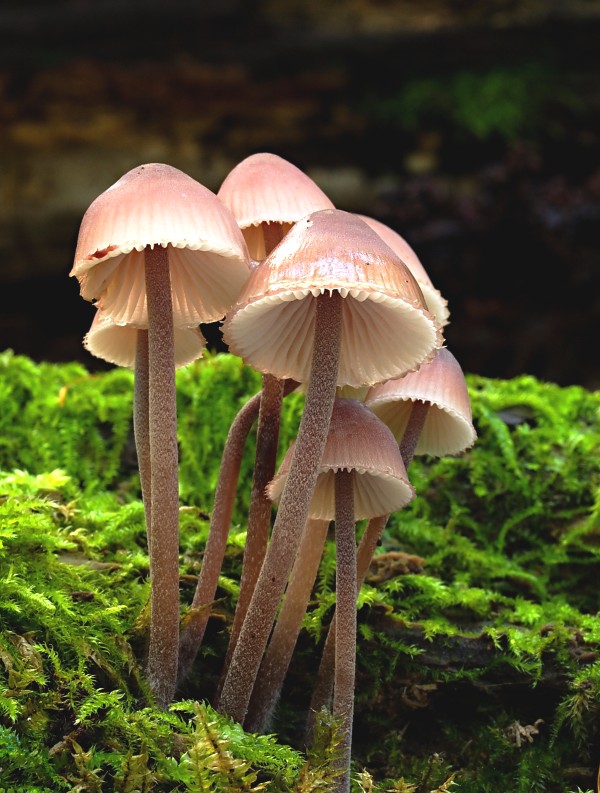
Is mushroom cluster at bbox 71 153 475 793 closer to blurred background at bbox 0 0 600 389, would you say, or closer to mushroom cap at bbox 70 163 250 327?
mushroom cap at bbox 70 163 250 327

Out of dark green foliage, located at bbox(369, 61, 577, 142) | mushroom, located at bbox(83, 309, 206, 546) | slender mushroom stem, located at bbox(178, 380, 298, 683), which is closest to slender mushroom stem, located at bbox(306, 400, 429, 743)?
slender mushroom stem, located at bbox(178, 380, 298, 683)

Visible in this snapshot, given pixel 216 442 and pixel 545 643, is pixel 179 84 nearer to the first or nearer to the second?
pixel 216 442

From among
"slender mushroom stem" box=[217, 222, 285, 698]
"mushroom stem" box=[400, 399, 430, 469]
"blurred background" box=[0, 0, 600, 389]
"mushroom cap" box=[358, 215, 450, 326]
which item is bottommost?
"slender mushroom stem" box=[217, 222, 285, 698]

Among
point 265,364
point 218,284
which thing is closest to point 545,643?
point 265,364

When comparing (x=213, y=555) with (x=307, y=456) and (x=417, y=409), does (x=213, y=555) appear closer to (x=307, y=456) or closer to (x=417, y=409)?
(x=307, y=456)

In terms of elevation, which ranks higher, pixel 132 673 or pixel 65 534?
pixel 65 534

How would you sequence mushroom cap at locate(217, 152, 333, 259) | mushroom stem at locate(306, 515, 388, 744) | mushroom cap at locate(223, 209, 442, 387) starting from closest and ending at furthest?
mushroom cap at locate(223, 209, 442, 387), mushroom cap at locate(217, 152, 333, 259), mushroom stem at locate(306, 515, 388, 744)

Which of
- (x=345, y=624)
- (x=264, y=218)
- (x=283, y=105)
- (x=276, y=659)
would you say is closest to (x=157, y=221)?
(x=264, y=218)
